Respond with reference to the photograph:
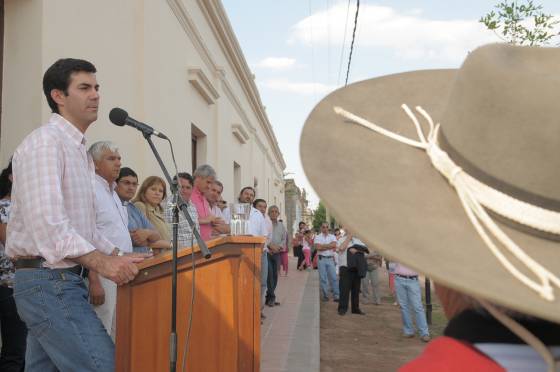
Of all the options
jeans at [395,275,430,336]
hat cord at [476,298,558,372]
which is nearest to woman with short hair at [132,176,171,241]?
jeans at [395,275,430,336]

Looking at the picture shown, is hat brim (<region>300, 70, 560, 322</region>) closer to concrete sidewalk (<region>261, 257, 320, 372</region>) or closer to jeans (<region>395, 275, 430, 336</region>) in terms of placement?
concrete sidewalk (<region>261, 257, 320, 372</region>)

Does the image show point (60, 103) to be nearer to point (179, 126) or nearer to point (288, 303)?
point (179, 126)

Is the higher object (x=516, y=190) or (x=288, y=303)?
(x=516, y=190)

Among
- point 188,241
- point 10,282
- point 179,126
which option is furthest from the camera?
point 179,126

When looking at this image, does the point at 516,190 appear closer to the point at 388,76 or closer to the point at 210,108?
the point at 388,76

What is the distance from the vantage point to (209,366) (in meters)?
3.10

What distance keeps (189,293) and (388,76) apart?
2.12 m

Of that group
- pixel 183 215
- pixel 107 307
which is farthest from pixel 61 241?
pixel 183 215

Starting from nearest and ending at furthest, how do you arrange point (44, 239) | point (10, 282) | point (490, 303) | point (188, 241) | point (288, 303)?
1. point (490, 303)
2. point (44, 239)
3. point (10, 282)
4. point (188, 241)
5. point (288, 303)

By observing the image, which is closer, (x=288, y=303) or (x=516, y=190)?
(x=516, y=190)

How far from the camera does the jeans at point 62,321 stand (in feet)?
7.53

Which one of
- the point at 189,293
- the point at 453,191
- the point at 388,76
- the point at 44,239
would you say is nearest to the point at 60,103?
the point at 44,239

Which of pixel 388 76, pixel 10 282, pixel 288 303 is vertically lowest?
pixel 288 303

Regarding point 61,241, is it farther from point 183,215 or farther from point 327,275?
point 327,275
